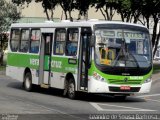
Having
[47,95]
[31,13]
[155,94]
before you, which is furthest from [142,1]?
[31,13]

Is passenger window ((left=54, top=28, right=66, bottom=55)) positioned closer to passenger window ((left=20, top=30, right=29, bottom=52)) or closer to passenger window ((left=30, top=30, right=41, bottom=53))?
passenger window ((left=30, top=30, right=41, bottom=53))

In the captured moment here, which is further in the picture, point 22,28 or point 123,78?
point 22,28

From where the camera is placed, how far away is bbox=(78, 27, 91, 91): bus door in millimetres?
21047

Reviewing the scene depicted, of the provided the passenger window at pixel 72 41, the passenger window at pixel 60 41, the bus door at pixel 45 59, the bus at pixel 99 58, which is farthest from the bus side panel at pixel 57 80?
the passenger window at pixel 72 41

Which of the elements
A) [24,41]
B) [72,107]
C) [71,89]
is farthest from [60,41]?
[72,107]

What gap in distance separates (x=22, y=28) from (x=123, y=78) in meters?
6.94

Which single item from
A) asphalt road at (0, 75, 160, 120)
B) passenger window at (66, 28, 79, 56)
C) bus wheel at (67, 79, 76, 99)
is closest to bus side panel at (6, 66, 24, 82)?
asphalt road at (0, 75, 160, 120)

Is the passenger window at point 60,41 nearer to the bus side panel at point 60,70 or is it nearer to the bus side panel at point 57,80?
the bus side panel at point 60,70

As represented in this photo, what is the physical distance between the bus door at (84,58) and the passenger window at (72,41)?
41cm

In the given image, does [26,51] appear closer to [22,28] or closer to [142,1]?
[22,28]

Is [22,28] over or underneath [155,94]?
over

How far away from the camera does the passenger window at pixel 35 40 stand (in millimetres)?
24750

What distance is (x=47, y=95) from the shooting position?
23.6 m

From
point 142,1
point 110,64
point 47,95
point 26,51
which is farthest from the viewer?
point 142,1
